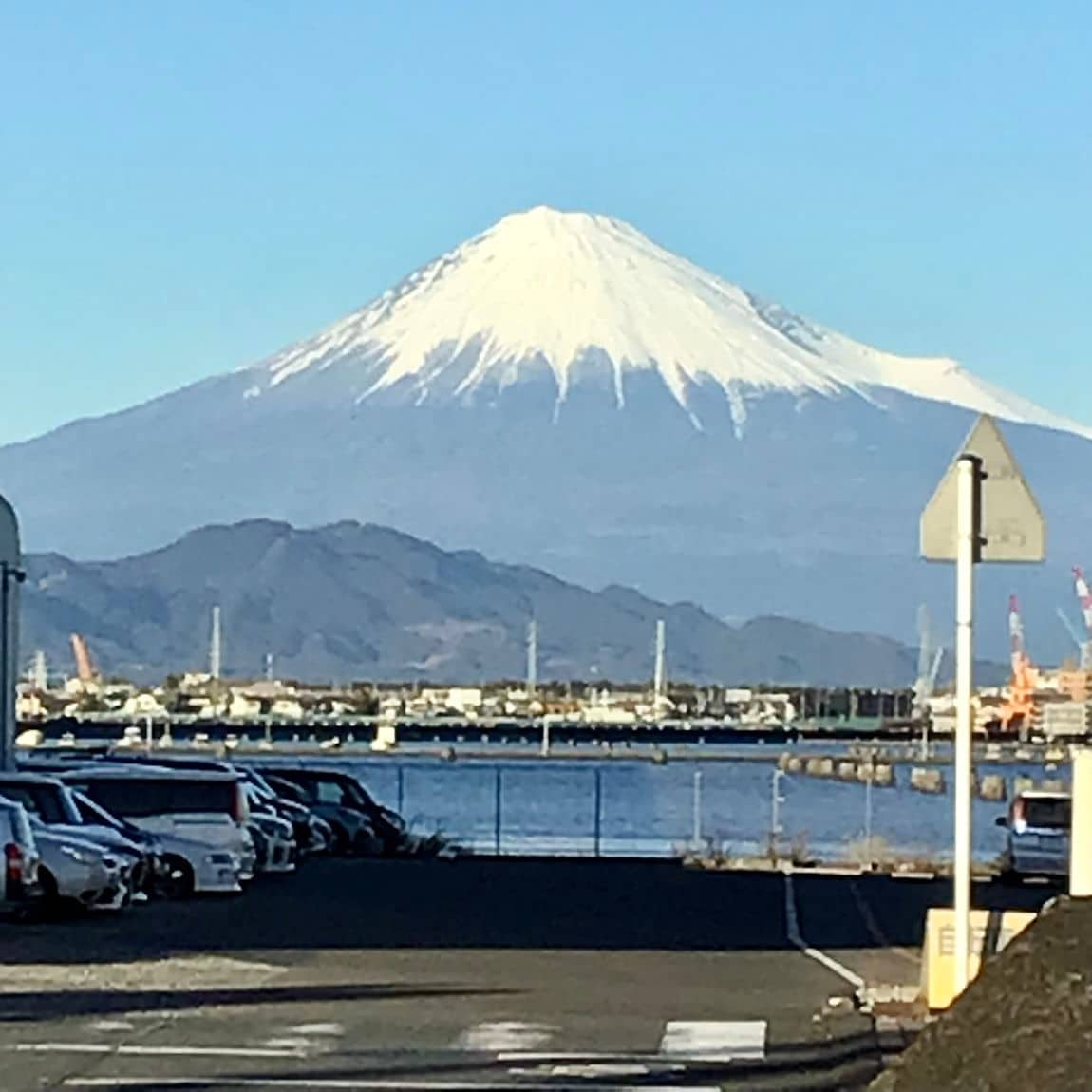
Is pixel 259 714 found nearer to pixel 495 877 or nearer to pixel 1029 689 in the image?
pixel 1029 689

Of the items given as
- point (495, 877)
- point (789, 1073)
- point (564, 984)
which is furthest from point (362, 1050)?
point (495, 877)

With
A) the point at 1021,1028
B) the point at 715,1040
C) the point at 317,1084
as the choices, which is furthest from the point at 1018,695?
the point at 1021,1028

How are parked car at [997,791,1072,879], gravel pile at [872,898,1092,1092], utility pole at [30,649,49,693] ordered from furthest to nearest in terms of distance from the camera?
utility pole at [30,649,49,693], parked car at [997,791,1072,879], gravel pile at [872,898,1092,1092]

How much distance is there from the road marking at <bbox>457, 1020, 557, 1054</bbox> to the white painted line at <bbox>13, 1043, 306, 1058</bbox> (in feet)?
3.54

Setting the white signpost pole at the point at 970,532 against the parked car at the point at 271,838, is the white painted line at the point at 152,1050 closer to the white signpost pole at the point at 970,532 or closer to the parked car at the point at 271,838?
the white signpost pole at the point at 970,532

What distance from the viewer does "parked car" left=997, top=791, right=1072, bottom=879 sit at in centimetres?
3959

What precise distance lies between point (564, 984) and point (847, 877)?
1874 centimetres

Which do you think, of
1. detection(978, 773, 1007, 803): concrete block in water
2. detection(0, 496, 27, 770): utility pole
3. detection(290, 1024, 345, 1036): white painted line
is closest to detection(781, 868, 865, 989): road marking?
detection(290, 1024, 345, 1036): white painted line

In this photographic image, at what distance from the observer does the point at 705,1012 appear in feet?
61.1

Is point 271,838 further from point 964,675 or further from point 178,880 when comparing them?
point 964,675

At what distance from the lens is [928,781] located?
9406 cm

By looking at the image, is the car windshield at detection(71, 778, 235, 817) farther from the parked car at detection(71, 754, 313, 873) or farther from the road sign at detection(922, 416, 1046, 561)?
the road sign at detection(922, 416, 1046, 561)

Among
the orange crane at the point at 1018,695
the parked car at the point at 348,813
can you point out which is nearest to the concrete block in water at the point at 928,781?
the orange crane at the point at 1018,695

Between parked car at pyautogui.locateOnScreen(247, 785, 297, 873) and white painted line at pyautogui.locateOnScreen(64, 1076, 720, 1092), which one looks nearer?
white painted line at pyautogui.locateOnScreen(64, 1076, 720, 1092)
